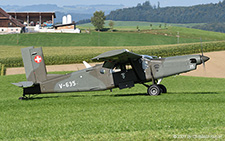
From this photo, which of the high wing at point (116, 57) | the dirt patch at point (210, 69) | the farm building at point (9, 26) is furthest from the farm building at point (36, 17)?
the high wing at point (116, 57)

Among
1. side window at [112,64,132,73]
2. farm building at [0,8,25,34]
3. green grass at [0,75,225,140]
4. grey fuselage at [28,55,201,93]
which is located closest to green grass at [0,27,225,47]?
farm building at [0,8,25,34]

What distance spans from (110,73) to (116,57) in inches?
53.7

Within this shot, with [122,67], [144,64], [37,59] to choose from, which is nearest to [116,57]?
[122,67]

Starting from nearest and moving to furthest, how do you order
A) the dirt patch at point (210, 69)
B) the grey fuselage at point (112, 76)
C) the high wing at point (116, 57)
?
the high wing at point (116, 57)
the grey fuselage at point (112, 76)
the dirt patch at point (210, 69)

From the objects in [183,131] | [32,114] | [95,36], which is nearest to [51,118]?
[32,114]

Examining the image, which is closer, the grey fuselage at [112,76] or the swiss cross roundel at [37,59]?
the swiss cross roundel at [37,59]

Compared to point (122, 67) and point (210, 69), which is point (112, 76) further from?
point (210, 69)

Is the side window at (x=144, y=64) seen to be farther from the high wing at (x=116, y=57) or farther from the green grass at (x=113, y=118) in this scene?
the green grass at (x=113, y=118)

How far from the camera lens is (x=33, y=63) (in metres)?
17.5

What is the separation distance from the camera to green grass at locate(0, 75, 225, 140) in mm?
9312

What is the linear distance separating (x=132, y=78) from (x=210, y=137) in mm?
9554

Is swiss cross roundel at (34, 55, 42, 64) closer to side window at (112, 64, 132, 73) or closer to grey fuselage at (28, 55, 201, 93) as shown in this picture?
grey fuselage at (28, 55, 201, 93)

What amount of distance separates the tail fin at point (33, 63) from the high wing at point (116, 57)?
2.88 m

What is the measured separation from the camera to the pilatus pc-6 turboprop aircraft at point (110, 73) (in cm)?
1733
